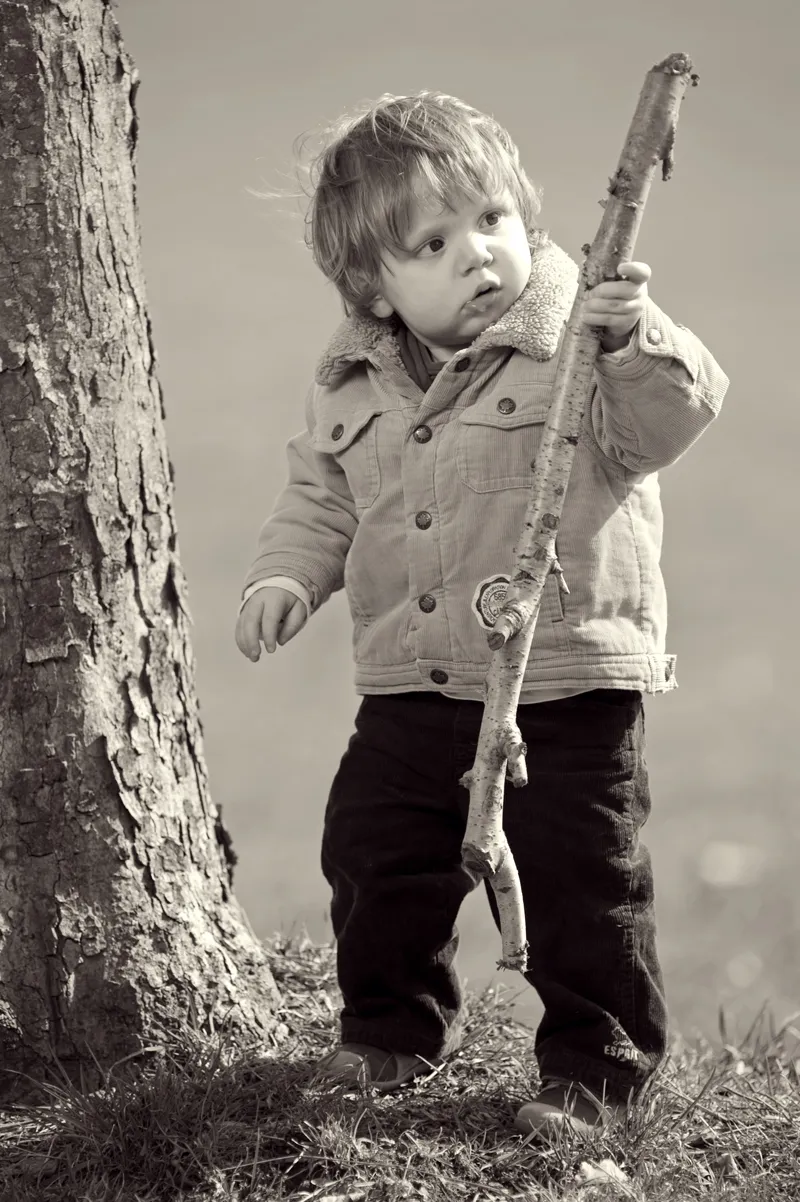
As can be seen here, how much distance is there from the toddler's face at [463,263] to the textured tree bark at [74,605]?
0.63 m

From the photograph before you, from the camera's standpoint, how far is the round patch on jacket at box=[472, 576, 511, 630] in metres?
2.30

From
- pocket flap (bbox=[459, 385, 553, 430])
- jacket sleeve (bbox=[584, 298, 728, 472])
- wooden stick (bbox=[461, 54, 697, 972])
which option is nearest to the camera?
wooden stick (bbox=[461, 54, 697, 972])

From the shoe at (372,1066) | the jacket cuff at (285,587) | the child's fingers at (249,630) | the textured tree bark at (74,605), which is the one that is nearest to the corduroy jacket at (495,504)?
the jacket cuff at (285,587)

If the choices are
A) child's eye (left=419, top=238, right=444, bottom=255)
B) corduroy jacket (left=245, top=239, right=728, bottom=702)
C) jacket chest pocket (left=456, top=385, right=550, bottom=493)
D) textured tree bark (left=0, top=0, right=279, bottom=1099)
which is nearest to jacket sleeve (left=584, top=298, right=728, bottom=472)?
corduroy jacket (left=245, top=239, right=728, bottom=702)

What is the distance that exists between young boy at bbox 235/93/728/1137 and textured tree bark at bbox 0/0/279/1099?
1.04 ft

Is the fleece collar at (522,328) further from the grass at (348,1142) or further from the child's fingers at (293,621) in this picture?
the grass at (348,1142)

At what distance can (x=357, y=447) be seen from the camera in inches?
100

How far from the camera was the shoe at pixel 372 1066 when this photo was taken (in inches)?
94.9

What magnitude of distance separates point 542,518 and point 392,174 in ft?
2.90

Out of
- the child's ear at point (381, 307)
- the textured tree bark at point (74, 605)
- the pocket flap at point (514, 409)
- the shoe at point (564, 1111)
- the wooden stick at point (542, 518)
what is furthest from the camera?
the child's ear at point (381, 307)

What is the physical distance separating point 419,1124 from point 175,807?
2.65ft

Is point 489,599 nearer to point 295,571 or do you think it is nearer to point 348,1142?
point 295,571

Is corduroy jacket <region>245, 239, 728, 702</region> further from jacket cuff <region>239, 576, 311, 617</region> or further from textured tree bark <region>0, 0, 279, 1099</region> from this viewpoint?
textured tree bark <region>0, 0, 279, 1099</region>

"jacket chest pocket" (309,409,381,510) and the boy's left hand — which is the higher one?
the boy's left hand
